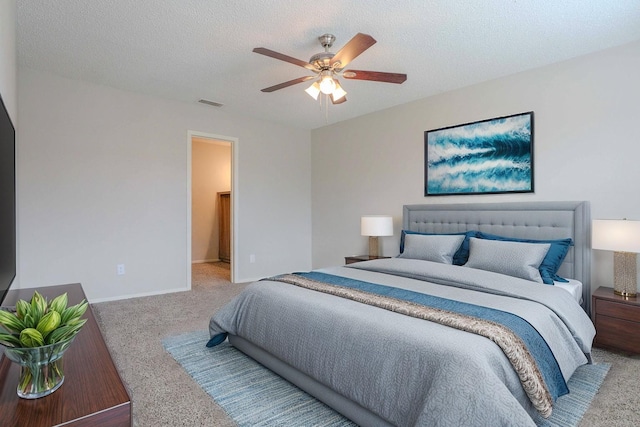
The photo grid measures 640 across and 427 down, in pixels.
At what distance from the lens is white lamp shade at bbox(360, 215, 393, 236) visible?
419 centimetres

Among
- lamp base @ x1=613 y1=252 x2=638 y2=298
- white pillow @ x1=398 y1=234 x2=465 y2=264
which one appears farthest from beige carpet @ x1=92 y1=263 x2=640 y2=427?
white pillow @ x1=398 y1=234 x2=465 y2=264

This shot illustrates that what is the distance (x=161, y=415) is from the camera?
6.00ft

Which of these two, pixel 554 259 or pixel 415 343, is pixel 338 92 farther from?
pixel 554 259

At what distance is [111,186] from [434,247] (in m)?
3.65

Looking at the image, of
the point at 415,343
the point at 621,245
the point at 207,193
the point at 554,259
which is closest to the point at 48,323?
the point at 415,343

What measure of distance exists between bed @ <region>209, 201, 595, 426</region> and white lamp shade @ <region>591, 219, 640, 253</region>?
0.89 feet

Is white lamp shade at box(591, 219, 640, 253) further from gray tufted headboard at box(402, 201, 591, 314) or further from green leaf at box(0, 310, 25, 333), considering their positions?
green leaf at box(0, 310, 25, 333)

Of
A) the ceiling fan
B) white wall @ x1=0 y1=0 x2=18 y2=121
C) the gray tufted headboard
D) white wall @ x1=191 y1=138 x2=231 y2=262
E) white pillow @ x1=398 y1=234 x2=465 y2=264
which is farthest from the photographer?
white wall @ x1=191 y1=138 x2=231 y2=262

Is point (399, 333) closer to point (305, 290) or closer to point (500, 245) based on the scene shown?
point (305, 290)

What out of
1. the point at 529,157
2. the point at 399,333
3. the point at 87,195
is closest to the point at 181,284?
the point at 87,195

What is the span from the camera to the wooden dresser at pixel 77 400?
2.85ft

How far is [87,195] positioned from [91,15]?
2.04 meters

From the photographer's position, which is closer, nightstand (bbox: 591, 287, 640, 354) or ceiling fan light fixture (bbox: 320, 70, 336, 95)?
nightstand (bbox: 591, 287, 640, 354)

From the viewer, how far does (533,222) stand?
10.5 feet
